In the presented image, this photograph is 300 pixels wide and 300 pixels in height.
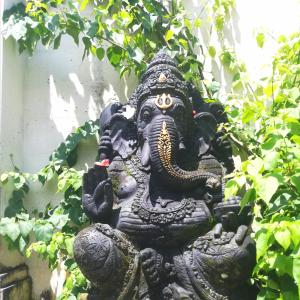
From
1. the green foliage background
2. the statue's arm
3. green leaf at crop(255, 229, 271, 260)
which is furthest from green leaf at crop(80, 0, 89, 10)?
green leaf at crop(255, 229, 271, 260)

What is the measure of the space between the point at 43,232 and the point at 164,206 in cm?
97

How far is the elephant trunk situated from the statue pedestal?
1.23 meters

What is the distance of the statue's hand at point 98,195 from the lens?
7.37 feet

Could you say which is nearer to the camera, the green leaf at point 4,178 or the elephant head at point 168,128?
the elephant head at point 168,128

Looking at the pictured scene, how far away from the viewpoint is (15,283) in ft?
9.48

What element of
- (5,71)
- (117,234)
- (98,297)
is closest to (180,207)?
(117,234)

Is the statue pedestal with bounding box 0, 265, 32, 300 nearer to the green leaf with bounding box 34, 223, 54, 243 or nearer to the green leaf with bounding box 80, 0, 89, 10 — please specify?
the green leaf with bounding box 34, 223, 54, 243

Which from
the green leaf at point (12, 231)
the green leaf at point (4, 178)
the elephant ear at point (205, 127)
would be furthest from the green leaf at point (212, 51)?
the green leaf at point (12, 231)

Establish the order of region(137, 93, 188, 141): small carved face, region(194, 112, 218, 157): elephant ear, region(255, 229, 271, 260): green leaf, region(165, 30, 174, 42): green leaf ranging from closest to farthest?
region(255, 229, 271, 260): green leaf < region(137, 93, 188, 141): small carved face < region(194, 112, 218, 157): elephant ear < region(165, 30, 174, 42): green leaf

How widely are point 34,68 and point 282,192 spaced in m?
2.21

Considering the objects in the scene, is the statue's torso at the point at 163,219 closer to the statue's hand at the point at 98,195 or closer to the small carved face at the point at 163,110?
the statue's hand at the point at 98,195

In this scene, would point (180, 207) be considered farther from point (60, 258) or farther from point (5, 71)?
point (5, 71)

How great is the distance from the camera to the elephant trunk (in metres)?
2.26

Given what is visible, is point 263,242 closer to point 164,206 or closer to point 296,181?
point 296,181
